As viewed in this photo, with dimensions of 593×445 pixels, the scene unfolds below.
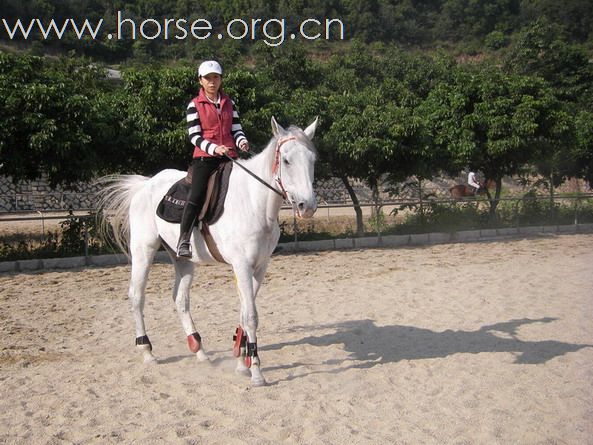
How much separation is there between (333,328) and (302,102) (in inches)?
418

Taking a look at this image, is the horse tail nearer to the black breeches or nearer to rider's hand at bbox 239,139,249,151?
the black breeches

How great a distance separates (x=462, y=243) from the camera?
16.2 metres

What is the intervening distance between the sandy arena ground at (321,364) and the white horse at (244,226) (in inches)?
17.8

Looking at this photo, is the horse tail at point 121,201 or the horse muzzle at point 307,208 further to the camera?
the horse tail at point 121,201

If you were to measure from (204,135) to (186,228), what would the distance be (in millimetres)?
940

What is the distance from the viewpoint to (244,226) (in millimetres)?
5391

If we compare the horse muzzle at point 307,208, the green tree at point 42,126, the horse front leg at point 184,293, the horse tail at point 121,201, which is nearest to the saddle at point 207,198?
the horse front leg at point 184,293

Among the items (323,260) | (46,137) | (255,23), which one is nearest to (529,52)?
(323,260)

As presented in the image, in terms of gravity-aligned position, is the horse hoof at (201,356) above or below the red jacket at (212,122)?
below

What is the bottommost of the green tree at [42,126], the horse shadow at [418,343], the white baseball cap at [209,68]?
the horse shadow at [418,343]

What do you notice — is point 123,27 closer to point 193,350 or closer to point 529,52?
point 529,52

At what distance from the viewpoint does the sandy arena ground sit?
429 cm

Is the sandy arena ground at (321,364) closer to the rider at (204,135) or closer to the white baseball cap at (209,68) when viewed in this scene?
the rider at (204,135)

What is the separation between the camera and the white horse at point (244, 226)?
5.03m
